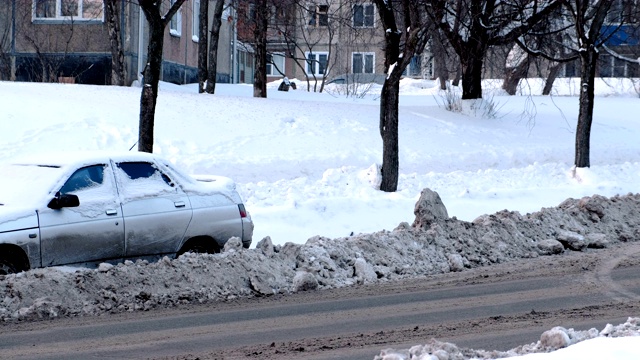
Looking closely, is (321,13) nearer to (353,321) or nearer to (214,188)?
(214,188)

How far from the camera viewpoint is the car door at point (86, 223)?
10.6 metres

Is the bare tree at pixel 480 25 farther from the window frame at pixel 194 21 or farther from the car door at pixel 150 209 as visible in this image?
the window frame at pixel 194 21

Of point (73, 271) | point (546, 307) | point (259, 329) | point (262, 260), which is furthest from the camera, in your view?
point (262, 260)

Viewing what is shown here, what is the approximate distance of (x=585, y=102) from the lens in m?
23.1

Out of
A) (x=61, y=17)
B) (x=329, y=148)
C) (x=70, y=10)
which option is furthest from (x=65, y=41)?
(x=329, y=148)

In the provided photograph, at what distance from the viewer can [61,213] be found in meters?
10.7

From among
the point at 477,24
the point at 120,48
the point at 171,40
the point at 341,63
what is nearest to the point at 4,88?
the point at 120,48

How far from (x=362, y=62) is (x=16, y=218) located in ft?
175

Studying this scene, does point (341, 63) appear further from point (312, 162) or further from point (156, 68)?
point (156, 68)

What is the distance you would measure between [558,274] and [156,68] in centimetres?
947

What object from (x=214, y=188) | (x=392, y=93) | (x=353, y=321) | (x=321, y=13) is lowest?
(x=353, y=321)

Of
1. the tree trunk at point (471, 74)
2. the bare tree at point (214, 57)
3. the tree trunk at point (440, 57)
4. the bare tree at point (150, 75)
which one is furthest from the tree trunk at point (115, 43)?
the bare tree at point (150, 75)

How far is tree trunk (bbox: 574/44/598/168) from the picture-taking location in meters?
22.9

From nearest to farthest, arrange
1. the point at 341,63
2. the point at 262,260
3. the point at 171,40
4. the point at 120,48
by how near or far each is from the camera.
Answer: the point at 262,260 < the point at 120,48 < the point at 171,40 < the point at 341,63
